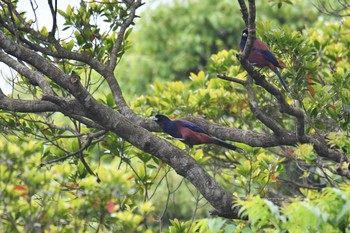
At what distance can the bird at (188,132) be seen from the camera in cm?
707

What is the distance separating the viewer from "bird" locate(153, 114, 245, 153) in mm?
7066

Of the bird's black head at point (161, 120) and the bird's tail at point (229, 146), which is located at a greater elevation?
the bird's black head at point (161, 120)

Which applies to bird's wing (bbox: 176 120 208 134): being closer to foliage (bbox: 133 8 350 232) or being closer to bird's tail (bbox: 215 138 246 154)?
bird's tail (bbox: 215 138 246 154)

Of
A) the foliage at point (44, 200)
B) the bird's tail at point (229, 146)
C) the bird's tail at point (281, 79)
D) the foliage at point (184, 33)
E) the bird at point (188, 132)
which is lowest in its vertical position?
the foliage at point (44, 200)

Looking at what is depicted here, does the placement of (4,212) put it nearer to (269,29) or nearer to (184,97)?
(269,29)

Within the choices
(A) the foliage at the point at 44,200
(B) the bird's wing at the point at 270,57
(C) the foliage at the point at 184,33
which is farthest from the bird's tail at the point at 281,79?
(C) the foliage at the point at 184,33

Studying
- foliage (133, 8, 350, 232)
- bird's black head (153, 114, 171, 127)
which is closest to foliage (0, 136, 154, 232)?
foliage (133, 8, 350, 232)

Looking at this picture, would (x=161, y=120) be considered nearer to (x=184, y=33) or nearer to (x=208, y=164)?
(x=208, y=164)

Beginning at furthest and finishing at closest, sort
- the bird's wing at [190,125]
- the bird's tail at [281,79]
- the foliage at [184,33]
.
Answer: the foliage at [184,33] → the bird's tail at [281,79] → the bird's wing at [190,125]

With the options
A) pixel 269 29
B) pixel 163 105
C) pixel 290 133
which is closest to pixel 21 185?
pixel 290 133

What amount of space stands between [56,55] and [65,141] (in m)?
0.97

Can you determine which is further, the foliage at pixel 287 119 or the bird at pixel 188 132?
the bird at pixel 188 132

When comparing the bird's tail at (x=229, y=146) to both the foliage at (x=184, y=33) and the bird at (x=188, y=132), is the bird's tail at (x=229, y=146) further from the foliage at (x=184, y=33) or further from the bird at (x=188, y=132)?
the foliage at (x=184, y=33)

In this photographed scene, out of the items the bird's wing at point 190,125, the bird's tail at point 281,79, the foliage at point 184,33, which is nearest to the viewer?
the bird's wing at point 190,125
